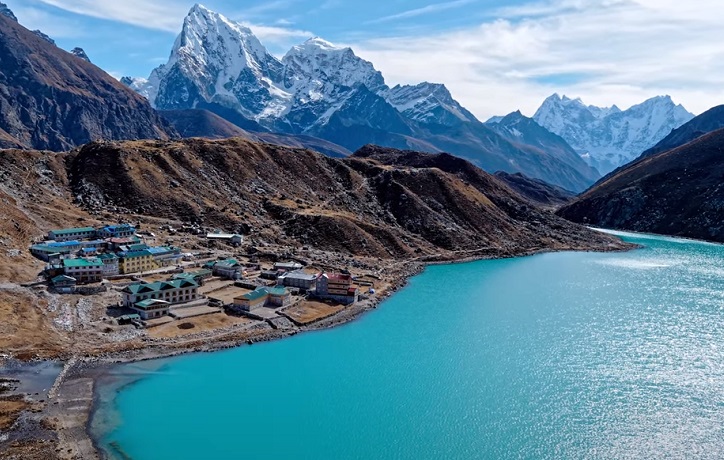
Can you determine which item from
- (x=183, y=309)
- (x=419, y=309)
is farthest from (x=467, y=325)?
(x=183, y=309)

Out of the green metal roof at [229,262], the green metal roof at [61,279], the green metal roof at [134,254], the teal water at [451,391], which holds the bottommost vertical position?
the teal water at [451,391]

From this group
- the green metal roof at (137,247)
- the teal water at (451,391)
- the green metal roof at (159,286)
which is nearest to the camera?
the teal water at (451,391)

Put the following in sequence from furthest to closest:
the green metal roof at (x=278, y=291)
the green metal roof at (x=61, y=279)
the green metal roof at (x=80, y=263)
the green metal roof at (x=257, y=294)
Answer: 1. the green metal roof at (x=278, y=291)
2. the green metal roof at (x=80, y=263)
3. the green metal roof at (x=257, y=294)
4. the green metal roof at (x=61, y=279)

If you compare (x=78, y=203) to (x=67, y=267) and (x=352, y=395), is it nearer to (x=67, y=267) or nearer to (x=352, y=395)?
(x=67, y=267)

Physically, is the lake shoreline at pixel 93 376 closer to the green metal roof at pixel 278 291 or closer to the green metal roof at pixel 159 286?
the green metal roof at pixel 278 291

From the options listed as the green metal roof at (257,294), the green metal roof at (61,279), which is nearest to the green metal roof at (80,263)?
the green metal roof at (61,279)

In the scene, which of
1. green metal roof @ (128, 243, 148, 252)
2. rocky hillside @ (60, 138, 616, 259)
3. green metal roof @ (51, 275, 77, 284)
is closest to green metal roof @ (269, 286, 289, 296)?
green metal roof @ (128, 243, 148, 252)
